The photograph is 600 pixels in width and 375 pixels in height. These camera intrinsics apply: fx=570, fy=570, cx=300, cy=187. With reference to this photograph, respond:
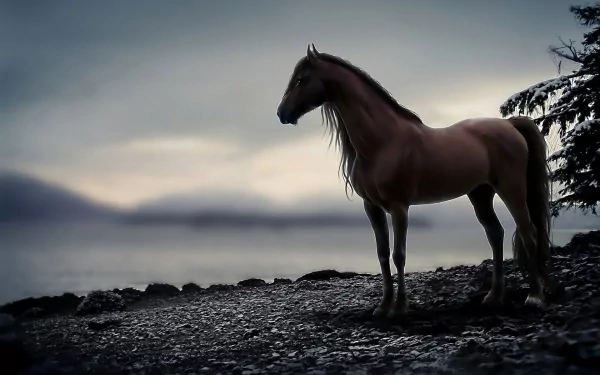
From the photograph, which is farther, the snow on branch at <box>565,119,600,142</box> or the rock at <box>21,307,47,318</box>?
the snow on branch at <box>565,119,600,142</box>

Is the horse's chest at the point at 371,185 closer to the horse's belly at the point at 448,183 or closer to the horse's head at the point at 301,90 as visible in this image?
the horse's belly at the point at 448,183

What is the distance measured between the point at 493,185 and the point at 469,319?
3.30ft

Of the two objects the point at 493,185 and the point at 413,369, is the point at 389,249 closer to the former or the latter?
the point at 493,185

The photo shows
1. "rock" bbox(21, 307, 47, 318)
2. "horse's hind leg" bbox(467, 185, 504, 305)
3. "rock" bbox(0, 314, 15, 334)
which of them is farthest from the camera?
"rock" bbox(21, 307, 47, 318)

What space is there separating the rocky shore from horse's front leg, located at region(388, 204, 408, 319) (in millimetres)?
105

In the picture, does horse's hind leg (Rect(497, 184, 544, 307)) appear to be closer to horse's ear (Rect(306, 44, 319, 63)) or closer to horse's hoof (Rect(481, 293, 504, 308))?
horse's hoof (Rect(481, 293, 504, 308))

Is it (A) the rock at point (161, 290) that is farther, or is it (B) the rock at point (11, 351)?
(A) the rock at point (161, 290)

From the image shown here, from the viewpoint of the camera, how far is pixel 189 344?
3.51 m

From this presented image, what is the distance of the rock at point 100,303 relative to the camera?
5078 mm

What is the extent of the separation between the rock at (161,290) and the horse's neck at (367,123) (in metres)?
3.23

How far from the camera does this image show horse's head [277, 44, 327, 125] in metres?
3.72

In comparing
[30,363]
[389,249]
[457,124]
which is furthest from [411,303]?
[30,363]

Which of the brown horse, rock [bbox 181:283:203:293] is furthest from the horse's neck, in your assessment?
rock [bbox 181:283:203:293]

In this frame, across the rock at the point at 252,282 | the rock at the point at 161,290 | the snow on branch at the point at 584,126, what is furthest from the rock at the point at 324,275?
the snow on branch at the point at 584,126
